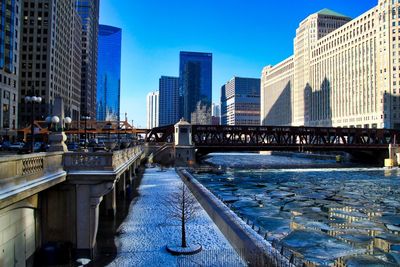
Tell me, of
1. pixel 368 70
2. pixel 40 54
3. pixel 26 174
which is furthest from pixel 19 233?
pixel 368 70

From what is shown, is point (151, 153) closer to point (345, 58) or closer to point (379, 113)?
point (379, 113)

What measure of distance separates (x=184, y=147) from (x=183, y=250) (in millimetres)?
67178

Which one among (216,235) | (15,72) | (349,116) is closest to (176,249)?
(216,235)

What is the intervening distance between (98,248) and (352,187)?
41.7 m

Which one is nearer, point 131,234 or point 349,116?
point 131,234

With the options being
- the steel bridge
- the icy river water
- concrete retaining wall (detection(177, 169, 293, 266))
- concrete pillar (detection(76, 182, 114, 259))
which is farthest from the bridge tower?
concrete pillar (detection(76, 182, 114, 259))

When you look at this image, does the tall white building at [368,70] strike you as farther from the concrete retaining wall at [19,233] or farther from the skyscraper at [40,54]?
the concrete retaining wall at [19,233]

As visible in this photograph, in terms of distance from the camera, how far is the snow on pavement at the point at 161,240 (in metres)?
17.7

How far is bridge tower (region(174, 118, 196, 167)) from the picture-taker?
85250mm

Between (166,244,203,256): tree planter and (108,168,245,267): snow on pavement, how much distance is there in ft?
0.77

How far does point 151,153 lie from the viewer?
86.1m

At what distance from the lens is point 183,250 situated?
746 inches

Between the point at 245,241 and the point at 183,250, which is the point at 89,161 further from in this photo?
the point at 245,241

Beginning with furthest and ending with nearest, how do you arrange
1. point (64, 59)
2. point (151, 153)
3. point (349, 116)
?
1. point (349, 116)
2. point (64, 59)
3. point (151, 153)
